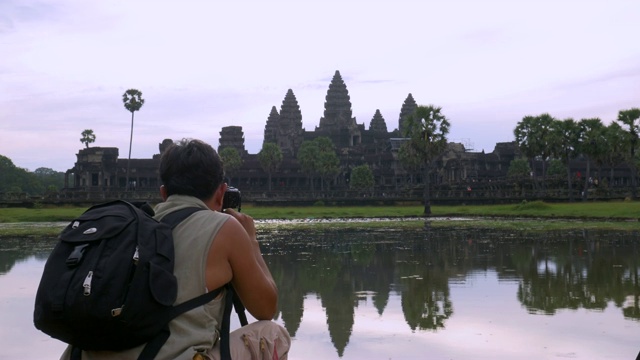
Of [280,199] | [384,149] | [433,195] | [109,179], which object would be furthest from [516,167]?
[109,179]

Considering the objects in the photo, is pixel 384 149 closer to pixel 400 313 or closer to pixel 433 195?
pixel 433 195

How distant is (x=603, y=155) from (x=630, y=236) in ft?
129

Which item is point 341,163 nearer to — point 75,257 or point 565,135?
point 565,135

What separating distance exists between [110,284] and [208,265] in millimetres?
580

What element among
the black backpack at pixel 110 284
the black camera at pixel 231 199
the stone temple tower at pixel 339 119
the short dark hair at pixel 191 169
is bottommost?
the black backpack at pixel 110 284

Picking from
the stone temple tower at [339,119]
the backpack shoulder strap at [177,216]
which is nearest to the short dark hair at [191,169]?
the backpack shoulder strap at [177,216]

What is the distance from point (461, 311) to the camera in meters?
11.0

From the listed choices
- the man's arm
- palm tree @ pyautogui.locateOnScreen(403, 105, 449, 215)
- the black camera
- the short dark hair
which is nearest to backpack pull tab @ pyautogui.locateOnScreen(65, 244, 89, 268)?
the man's arm

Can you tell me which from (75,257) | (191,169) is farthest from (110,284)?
(191,169)

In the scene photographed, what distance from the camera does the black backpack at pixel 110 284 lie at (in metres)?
3.21

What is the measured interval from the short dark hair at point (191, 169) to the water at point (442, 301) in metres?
4.59

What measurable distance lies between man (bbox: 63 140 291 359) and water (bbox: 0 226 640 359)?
4.46 meters

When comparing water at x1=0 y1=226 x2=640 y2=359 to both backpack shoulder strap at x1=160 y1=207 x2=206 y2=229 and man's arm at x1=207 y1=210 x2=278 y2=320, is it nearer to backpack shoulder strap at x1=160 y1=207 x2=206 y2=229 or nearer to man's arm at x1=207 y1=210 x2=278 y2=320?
man's arm at x1=207 y1=210 x2=278 y2=320

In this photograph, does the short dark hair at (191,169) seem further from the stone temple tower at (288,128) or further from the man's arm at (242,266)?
the stone temple tower at (288,128)
